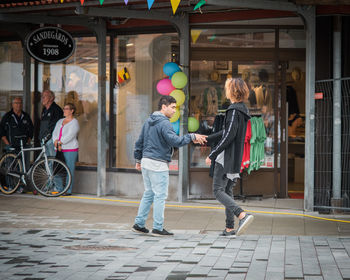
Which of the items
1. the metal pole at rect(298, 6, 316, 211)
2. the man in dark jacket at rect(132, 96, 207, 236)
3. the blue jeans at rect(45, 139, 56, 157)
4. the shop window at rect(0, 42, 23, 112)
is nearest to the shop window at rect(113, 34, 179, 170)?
the blue jeans at rect(45, 139, 56, 157)

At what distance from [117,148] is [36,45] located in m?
2.45

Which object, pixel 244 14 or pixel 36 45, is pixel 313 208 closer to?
pixel 244 14

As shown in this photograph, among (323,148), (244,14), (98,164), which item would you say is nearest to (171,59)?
(244,14)

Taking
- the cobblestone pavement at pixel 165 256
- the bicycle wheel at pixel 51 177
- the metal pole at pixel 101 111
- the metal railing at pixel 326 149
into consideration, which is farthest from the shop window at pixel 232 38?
the cobblestone pavement at pixel 165 256

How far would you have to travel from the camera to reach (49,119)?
1289 cm

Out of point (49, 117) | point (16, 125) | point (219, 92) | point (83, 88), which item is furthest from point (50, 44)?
point (219, 92)

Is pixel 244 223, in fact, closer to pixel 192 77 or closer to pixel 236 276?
pixel 236 276

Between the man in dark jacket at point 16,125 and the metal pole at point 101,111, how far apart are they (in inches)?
62.4

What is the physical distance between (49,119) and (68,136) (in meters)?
0.59

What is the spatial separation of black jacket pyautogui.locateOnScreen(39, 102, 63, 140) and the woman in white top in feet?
0.53

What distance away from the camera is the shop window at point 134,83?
40.4 feet

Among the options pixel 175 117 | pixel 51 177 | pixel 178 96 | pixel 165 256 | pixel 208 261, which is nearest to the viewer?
pixel 208 261

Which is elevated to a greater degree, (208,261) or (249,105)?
(249,105)

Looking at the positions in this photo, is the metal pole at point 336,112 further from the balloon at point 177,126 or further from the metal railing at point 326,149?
the balloon at point 177,126
